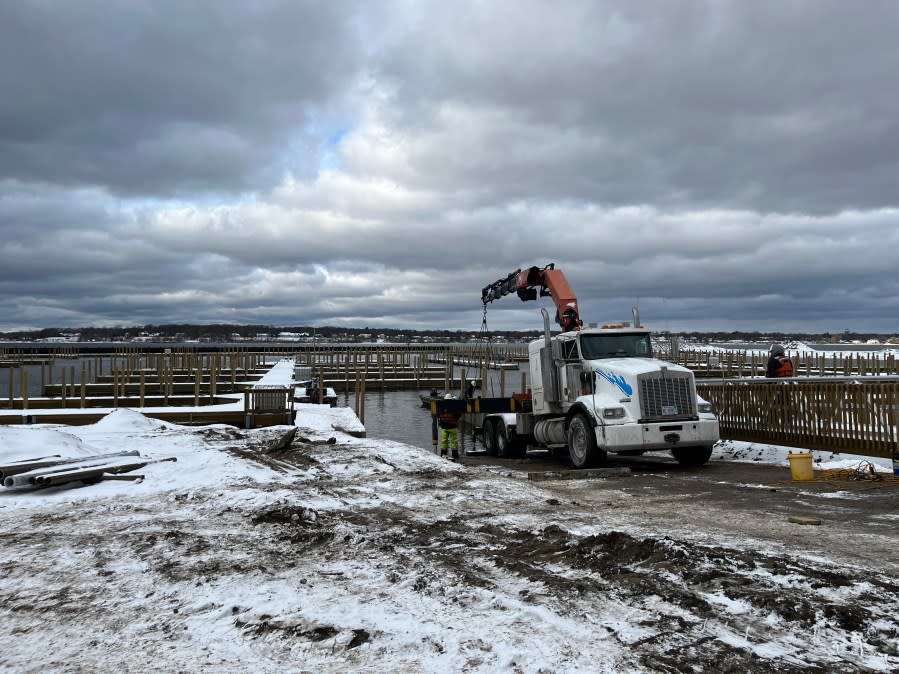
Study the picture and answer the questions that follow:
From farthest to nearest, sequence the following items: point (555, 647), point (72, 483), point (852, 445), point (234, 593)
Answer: point (852, 445)
point (72, 483)
point (234, 593)
point (555, 647)

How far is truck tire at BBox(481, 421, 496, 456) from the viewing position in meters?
17.6

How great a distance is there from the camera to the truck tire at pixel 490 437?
1756 centimetres

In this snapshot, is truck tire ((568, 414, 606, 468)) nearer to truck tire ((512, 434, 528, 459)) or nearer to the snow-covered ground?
truck tire ((512, 434, 528, 459))

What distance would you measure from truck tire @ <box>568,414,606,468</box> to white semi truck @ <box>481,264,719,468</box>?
2 cm

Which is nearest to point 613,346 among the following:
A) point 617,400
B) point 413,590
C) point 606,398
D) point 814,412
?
point 606,398

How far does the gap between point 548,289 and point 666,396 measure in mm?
5176

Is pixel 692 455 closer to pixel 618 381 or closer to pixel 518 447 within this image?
pixel 618 381

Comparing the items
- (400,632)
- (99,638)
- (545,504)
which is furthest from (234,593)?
(545,504)

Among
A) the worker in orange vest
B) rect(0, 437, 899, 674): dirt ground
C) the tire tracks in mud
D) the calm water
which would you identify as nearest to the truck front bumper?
Answer: rect(0, 437, 899, 674): dirt ground

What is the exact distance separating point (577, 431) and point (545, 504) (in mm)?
5112

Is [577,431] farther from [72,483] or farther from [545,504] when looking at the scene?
[72,483]

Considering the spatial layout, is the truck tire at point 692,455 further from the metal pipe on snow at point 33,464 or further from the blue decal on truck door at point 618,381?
the metal pipe on snow at point 33,464

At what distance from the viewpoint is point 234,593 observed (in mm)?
4961

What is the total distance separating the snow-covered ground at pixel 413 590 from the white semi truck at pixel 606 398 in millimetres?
3706
